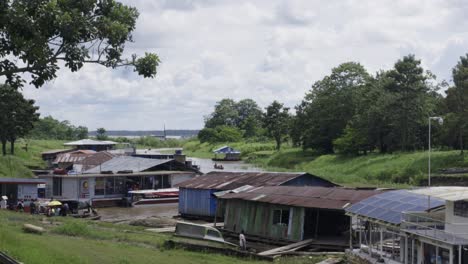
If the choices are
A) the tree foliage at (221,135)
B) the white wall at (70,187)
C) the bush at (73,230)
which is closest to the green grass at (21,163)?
the white wall at (70,187)

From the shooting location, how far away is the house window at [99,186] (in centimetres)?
5081

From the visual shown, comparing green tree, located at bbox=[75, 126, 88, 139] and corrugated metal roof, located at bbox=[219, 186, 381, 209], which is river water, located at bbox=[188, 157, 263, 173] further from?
green tree, located at bbox=[75, 126, 88, 139]

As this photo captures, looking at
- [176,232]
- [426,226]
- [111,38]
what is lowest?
[176,232]

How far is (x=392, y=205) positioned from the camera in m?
24.1

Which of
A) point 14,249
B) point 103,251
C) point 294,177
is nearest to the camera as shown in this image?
point 14,249

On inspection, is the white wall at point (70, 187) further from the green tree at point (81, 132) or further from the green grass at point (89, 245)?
the green tree at point (81, 132)

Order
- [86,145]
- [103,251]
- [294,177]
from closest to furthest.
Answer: [103,251] < [294,177] < [86,145]

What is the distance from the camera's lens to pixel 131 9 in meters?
15.7

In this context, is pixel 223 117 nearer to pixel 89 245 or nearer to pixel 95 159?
pixel 95 159

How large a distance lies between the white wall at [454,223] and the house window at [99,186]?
116 feet

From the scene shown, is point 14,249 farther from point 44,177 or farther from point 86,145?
point 86,145

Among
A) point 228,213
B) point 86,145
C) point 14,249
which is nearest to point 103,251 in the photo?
point 14,249

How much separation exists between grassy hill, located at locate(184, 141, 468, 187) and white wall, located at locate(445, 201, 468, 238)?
34.3 m

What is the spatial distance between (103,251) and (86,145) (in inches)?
2746
